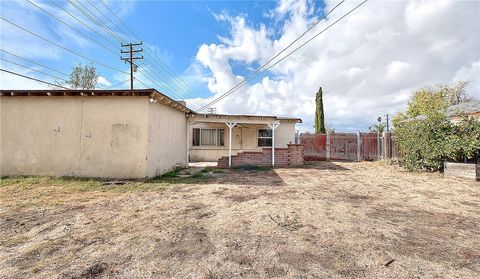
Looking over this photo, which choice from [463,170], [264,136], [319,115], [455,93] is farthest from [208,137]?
[455,93]

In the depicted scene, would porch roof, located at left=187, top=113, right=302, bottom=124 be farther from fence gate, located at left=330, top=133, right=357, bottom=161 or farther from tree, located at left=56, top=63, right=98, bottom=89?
tree, located at left=56, top=63, right=98, bottom=89

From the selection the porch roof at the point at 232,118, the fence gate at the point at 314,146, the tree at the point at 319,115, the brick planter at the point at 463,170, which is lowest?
the brick planter at the point at 463,170

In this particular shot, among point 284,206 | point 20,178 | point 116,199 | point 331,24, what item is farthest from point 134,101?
point 331,24

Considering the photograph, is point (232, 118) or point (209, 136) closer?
point (232, 118)

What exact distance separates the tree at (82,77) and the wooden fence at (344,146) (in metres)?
21.0

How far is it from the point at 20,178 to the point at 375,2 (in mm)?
12679

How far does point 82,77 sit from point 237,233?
26124 millimetres

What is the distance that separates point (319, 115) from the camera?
71.3 ft

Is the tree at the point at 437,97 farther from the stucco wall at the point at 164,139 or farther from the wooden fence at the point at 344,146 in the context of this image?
the stucco wall at the point at 164,139

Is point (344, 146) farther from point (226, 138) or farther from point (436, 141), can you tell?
point (226, 138)

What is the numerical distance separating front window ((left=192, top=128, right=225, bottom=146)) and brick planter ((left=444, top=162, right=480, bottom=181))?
A: 429 inches

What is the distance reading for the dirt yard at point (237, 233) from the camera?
2.57m

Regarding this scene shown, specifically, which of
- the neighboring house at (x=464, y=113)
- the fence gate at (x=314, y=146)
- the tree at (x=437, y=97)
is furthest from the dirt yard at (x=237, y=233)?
the tree at (x=437, y=97)

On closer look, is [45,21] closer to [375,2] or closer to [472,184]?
[375,2]
